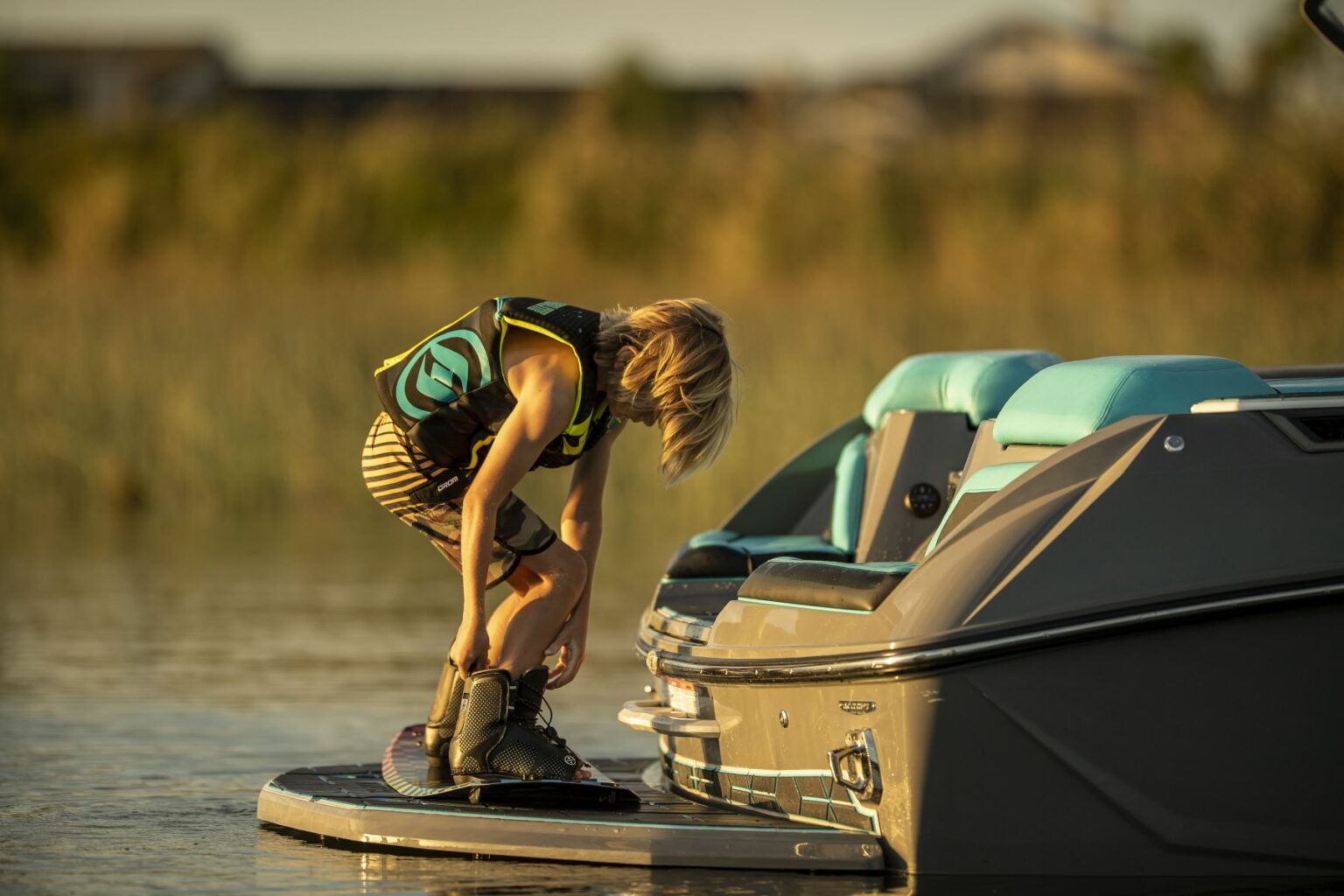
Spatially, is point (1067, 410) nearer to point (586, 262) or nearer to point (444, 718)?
point (444, 718)

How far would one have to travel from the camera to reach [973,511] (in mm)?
4645

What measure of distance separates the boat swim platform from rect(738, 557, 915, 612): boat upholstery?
0.52 meters

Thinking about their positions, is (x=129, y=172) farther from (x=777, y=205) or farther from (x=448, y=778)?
(x=448, y=778)

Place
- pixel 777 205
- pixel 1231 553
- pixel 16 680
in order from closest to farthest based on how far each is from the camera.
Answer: pixel 1231 553 < pixel 16 680 < pixel 777 205

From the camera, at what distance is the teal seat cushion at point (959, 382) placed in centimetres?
618

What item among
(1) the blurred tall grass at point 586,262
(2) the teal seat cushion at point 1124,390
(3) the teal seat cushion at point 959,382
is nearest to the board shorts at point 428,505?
(2) the teal seat cushion at point 1124,390

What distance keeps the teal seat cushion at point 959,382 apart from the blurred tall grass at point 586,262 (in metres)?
6.07

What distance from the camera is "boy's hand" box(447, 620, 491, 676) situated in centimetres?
505

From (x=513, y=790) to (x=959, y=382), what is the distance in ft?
6.58

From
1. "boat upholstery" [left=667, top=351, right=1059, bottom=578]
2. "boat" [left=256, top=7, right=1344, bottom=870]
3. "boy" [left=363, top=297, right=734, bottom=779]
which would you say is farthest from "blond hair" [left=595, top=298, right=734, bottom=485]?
"boat upholstery" [left=667, top=351, right=1059, bottom=578]

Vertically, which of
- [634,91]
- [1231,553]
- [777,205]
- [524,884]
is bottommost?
[524,884]

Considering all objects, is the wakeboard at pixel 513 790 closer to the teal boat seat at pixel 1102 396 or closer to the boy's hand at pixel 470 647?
the boy's hand at pixel 470 647

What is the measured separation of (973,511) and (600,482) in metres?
1.10

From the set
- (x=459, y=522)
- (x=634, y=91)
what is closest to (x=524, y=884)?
(x=459, y=522)
